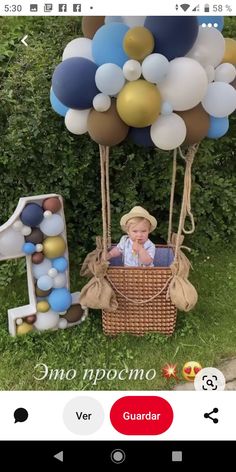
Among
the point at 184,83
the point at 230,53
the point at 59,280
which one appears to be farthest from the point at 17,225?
the point at 230,53

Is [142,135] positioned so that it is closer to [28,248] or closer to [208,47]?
[208,47]

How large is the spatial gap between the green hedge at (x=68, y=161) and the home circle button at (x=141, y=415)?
118cm

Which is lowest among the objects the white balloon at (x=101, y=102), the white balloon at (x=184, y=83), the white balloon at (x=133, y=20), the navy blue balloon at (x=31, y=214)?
the navy blue balloon at (x=31, y=214)

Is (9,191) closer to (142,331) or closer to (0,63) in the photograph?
(0,63)

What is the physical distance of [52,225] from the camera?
1.84m

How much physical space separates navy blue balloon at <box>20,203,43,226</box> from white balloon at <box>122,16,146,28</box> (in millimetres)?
711

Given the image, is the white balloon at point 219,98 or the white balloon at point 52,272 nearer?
the white balloon at point 219,98

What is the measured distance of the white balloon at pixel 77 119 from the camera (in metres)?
1.51

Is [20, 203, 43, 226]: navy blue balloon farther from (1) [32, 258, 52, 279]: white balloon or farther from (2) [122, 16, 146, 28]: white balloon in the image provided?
(2) [122, 16, 146, 28]: white balloon
